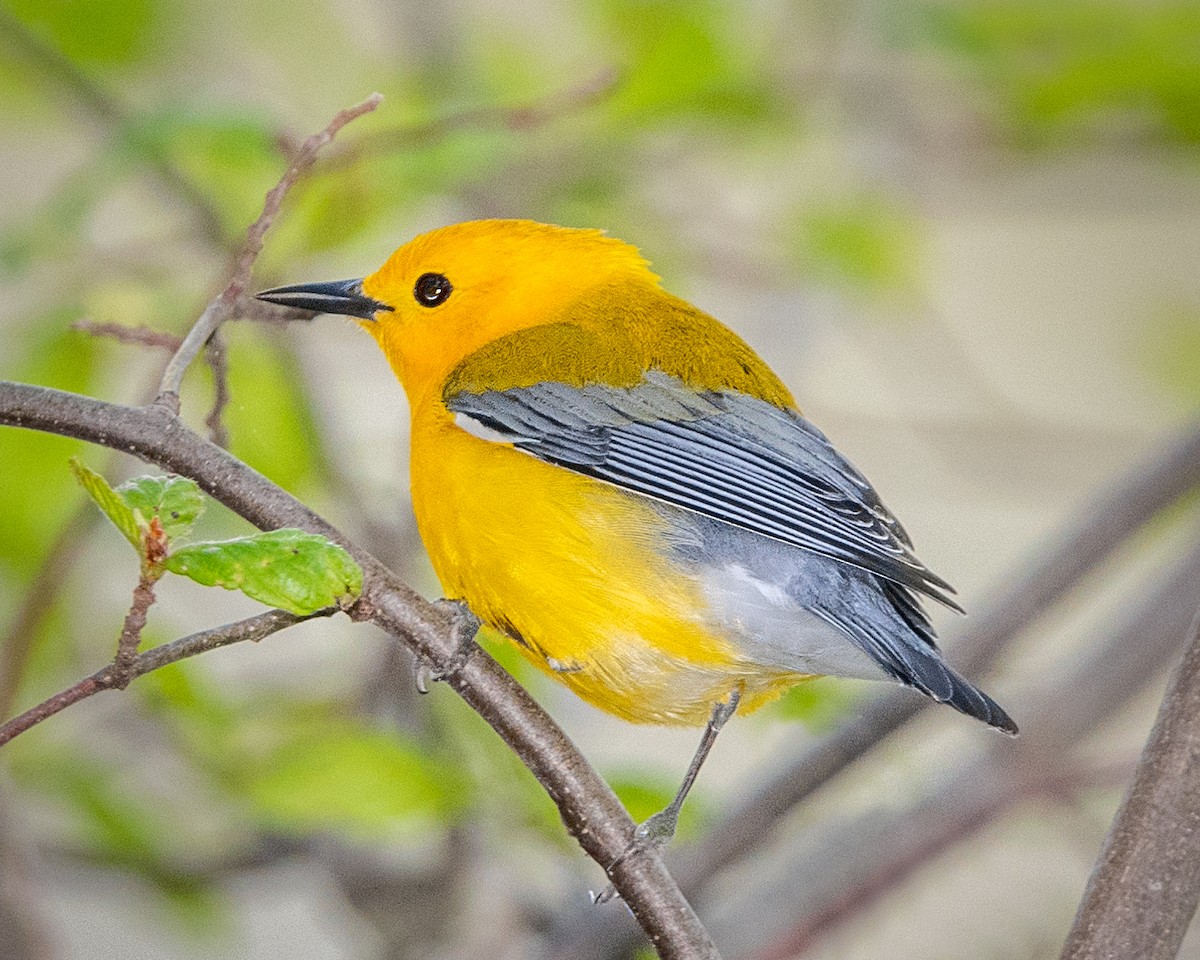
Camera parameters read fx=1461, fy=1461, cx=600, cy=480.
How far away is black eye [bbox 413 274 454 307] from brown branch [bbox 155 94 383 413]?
3.18 feet

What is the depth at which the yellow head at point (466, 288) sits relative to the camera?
2.76 metres

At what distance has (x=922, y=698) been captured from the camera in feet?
9.80

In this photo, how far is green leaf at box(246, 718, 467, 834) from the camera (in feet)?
8.00

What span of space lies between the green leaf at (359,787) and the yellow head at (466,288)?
0.67 meters

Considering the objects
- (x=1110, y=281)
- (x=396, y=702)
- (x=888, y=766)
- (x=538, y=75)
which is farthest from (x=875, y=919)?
(x=1110, y=281)

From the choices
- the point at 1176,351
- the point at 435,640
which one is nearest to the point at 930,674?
the point at 435,640

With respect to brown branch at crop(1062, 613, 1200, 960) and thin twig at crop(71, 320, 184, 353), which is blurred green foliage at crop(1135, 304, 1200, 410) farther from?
thin twig at crop(71, 320, 184, 353)

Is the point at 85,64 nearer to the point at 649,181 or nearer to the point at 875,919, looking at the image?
the point at 649,181

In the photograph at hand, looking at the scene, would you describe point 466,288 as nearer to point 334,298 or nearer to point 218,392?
point 334,298

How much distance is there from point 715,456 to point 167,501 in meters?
1.01

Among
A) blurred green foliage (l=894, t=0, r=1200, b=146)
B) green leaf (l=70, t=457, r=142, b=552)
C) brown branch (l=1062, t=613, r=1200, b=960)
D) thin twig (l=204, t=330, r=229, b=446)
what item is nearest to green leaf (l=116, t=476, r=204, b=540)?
green leaf (l=70, t=457, r=142, b=552)

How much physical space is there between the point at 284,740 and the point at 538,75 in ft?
6.33

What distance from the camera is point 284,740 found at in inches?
127

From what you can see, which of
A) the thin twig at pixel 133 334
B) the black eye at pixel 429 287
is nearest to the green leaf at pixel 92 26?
the black eye at pixel 429 287
